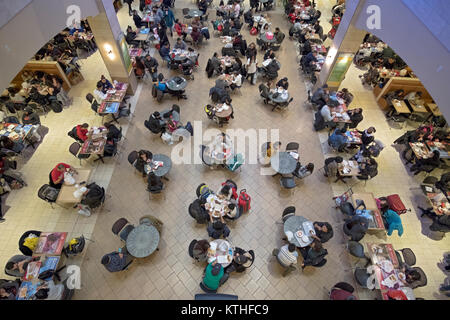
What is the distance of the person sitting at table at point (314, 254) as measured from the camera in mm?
7504

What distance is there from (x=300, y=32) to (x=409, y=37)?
9841 millimetres

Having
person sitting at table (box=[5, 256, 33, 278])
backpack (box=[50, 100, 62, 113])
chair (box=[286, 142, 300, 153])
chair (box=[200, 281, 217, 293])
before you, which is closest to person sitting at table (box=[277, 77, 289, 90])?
chair (box=[286, 142, 300, 153])

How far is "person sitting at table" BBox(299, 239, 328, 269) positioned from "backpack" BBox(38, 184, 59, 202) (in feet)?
29.4

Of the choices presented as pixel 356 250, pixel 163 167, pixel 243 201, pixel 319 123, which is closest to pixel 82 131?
pixel 163 167

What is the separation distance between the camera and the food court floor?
805 cm

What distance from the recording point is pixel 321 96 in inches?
485

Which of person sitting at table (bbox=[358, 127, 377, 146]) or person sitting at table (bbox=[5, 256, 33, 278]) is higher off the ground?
person sitting at table (bbox=[5, 256, 33, 278])

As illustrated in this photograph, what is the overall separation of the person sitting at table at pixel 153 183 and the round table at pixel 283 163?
175 inches

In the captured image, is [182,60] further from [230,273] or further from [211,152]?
[230,273]

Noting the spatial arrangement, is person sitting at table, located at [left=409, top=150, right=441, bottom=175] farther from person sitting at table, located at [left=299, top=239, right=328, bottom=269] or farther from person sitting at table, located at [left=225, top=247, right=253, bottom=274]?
person sitting at table, located at [left=225, top=247, right=253, bottom=274]

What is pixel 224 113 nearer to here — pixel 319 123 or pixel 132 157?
pixel 319 123

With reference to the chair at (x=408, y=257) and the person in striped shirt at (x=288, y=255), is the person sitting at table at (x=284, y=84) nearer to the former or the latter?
the person in striped shirt at (x=288, y=255)

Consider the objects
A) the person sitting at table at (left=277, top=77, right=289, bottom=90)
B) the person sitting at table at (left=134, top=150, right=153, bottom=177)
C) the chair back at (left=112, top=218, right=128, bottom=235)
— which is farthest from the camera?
the person sitting at table at (left=277, top=77, right=289, bottom=90)

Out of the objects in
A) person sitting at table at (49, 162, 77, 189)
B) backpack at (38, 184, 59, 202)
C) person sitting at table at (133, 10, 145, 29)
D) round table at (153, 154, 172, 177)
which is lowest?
round table at (153, 154, 172, 177)
